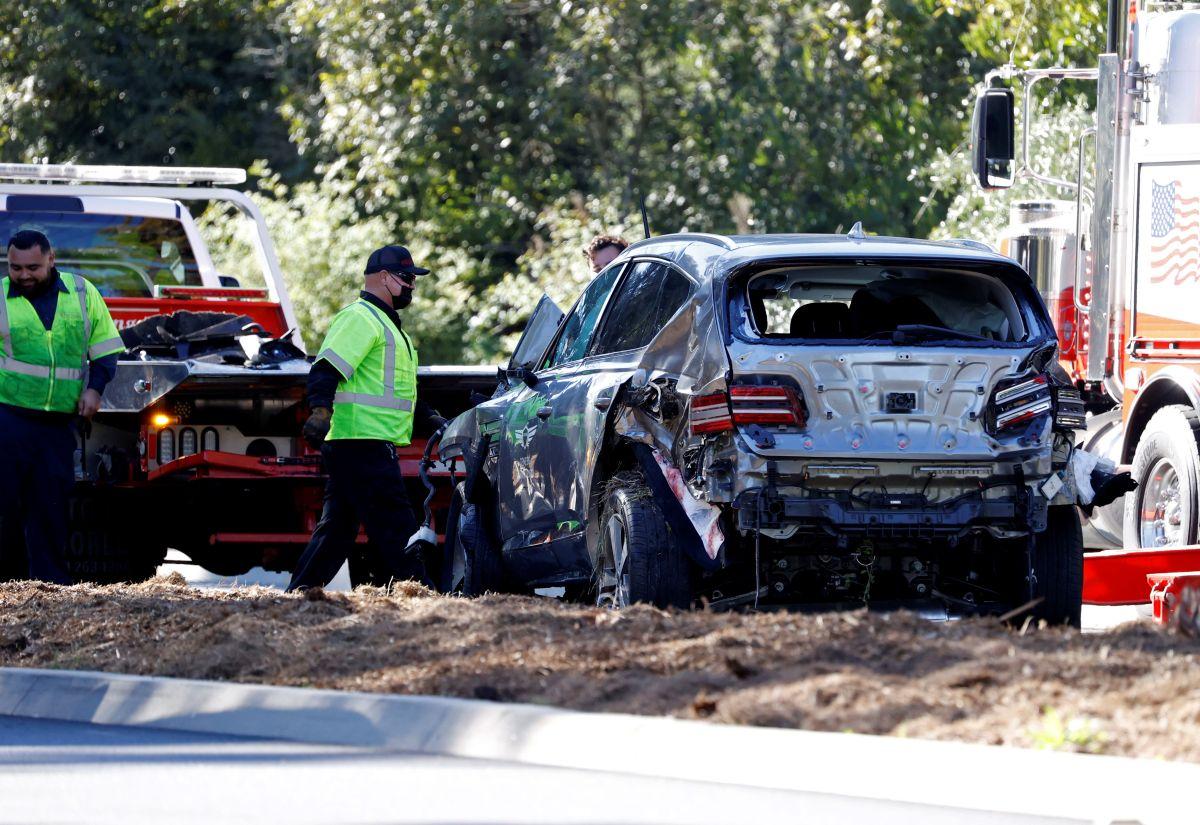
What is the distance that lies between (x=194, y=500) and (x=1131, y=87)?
5.49 metres

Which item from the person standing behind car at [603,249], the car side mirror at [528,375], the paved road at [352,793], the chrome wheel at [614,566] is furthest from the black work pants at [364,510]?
the paved road at [352,793]

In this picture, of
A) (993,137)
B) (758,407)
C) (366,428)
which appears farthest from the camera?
(993,137)

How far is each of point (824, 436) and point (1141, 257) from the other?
15.0ft

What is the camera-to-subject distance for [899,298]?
8984 millimetres

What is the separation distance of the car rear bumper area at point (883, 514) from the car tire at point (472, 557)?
2.54m

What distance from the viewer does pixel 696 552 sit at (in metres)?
8.37

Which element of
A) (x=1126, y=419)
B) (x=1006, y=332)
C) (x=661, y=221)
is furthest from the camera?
(x=661, y=221)

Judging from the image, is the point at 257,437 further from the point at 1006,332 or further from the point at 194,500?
the point at 1006,332

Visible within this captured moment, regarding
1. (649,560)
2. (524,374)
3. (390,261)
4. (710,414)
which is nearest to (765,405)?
(710,414)

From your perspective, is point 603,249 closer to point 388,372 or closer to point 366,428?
point 388,372

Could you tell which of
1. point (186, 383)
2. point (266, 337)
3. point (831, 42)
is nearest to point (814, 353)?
point (186, 383)

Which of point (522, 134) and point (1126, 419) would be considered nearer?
point (1126, 419)

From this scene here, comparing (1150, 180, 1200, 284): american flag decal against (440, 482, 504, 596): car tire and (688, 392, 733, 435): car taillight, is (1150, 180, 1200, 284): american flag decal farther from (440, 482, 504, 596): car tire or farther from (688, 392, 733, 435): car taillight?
(688, 392, 733, 435): car taillight

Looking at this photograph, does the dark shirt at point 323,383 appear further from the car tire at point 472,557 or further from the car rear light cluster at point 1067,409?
the car rear light cluster at point 1067,409
